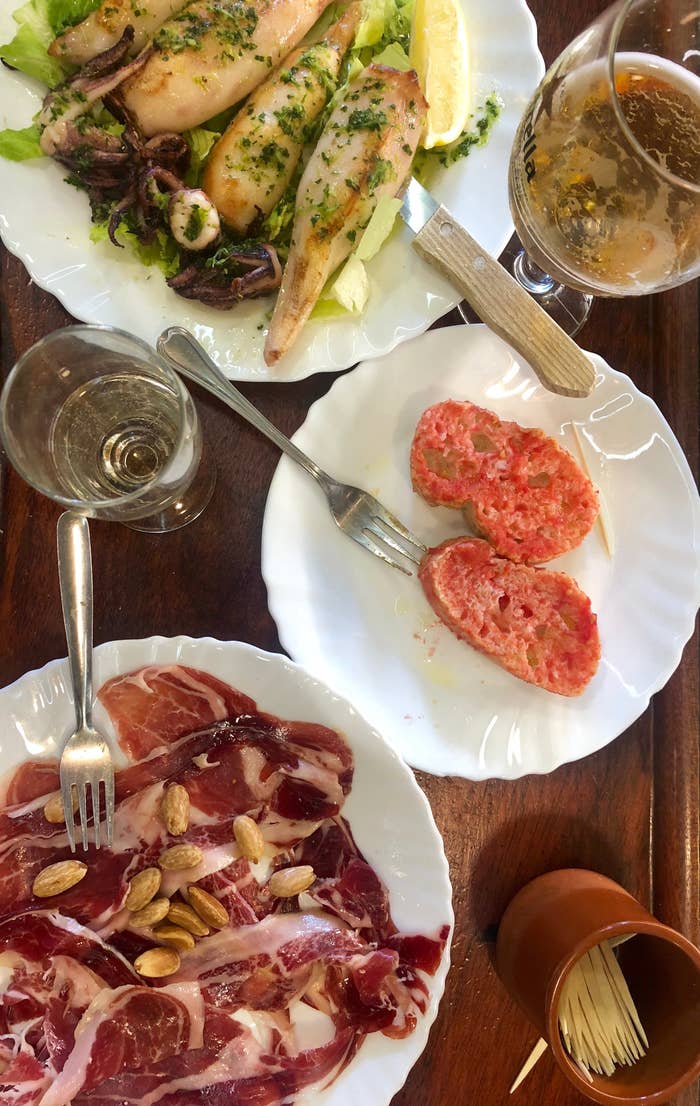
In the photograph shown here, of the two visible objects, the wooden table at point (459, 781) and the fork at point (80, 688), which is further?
the wooden table at point (459, 781)

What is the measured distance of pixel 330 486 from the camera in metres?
1.43

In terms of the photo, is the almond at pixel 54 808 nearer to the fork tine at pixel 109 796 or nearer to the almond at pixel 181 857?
the fork tine at pixel 109 796

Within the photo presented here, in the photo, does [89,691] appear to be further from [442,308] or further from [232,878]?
[442,308]

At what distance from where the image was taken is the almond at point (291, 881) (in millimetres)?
1361

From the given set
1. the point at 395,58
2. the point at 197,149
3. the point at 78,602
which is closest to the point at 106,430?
the point at 78,602

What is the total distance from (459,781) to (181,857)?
0.54 meters

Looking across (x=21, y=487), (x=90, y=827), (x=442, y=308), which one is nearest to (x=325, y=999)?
(x=90, y=827)

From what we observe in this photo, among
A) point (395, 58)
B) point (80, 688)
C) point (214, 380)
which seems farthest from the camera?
point (395, 58)

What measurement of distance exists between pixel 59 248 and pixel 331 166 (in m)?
0.54

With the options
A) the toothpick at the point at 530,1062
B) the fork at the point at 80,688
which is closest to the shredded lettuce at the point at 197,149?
the fork at the point at 80,688

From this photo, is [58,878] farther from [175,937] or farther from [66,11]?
[66,11]

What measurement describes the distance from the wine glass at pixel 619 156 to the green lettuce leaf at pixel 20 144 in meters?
0.89

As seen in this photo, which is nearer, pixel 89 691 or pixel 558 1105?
pixel 89 691

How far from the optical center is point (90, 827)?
1356mm
